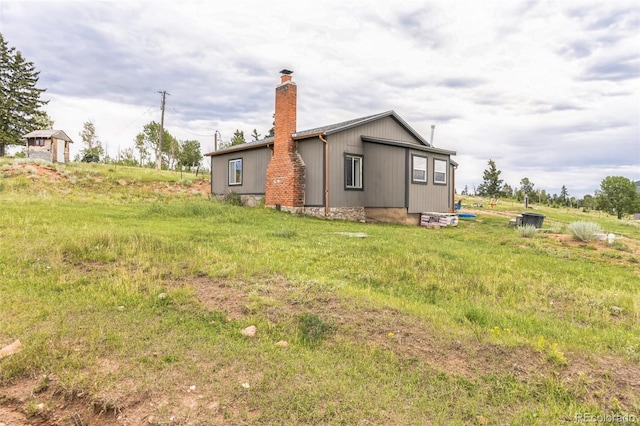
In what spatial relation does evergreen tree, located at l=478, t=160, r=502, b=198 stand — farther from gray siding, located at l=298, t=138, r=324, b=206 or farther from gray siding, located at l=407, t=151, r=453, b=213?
gray siding, located at l=298, t=138, r=324, b=206

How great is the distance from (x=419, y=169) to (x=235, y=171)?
10.0 m

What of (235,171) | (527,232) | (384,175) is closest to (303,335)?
(527,232)

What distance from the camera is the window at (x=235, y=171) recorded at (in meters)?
18.5

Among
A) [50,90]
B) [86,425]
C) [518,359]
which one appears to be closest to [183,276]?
[86,425]

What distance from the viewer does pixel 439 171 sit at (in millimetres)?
15891

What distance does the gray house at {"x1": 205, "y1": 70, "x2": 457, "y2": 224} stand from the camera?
13.9 m

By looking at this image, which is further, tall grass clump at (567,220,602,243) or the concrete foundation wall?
the concrete foundation wall

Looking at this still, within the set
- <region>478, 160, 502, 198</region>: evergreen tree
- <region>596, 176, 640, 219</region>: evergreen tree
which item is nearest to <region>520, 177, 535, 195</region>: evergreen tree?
<region>596, 176, 640, 219</region>: evergreen tree

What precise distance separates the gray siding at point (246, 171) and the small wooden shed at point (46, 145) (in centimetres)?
1718

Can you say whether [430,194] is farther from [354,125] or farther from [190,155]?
[190,155]

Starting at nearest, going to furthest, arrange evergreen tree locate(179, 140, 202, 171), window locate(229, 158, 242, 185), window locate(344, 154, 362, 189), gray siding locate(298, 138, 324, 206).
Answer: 1. gray siding locate(298, 138, 324, 206)
2. window locate(344, 154, 362, 189)
3. window locate(229, 158, 242, 185)
4. evergreen tree locate(179, 140, 202, 171)

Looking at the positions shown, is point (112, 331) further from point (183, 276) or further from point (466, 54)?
point (466, 54)

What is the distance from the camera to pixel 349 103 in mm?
24422

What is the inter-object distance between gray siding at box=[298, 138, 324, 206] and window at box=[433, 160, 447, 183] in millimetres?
5605
